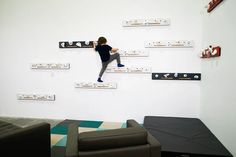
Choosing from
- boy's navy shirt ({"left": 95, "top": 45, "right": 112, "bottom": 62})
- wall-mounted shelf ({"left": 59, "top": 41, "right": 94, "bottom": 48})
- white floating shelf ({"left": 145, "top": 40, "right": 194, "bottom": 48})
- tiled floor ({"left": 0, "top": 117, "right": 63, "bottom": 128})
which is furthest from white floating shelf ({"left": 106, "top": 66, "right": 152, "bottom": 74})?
tiled floor ({"left": 0, "top": 117, "right": 63, "bottom": 128})

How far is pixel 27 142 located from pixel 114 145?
1.08m

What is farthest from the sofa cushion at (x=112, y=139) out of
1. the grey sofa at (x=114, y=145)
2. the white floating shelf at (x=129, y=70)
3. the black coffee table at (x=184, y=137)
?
the white floating shelf at (x=129, y=70)

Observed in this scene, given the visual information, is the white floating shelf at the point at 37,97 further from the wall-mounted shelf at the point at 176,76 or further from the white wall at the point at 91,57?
the wall-mounted shelf at the point at 176,76

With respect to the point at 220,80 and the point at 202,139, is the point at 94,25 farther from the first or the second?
the point at 202,139

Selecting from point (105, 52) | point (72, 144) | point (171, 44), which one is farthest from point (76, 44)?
point (72, 144)

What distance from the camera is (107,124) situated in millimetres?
3818

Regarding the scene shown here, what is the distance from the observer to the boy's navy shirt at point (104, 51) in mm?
3715

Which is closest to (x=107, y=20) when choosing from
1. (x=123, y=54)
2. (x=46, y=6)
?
(x=123, y=54)

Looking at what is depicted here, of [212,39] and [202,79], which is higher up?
[212,39]

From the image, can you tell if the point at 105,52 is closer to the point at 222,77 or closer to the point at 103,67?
the point at 103,67

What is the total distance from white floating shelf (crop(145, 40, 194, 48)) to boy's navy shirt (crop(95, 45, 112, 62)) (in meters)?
Result: 0.77

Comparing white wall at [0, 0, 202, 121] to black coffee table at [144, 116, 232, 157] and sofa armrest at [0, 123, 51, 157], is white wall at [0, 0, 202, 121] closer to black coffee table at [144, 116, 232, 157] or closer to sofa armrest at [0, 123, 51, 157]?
black coffee table at [144, 116, 232, 157]

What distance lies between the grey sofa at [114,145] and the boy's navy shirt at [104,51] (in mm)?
2201

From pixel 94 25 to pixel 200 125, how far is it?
274 cm
